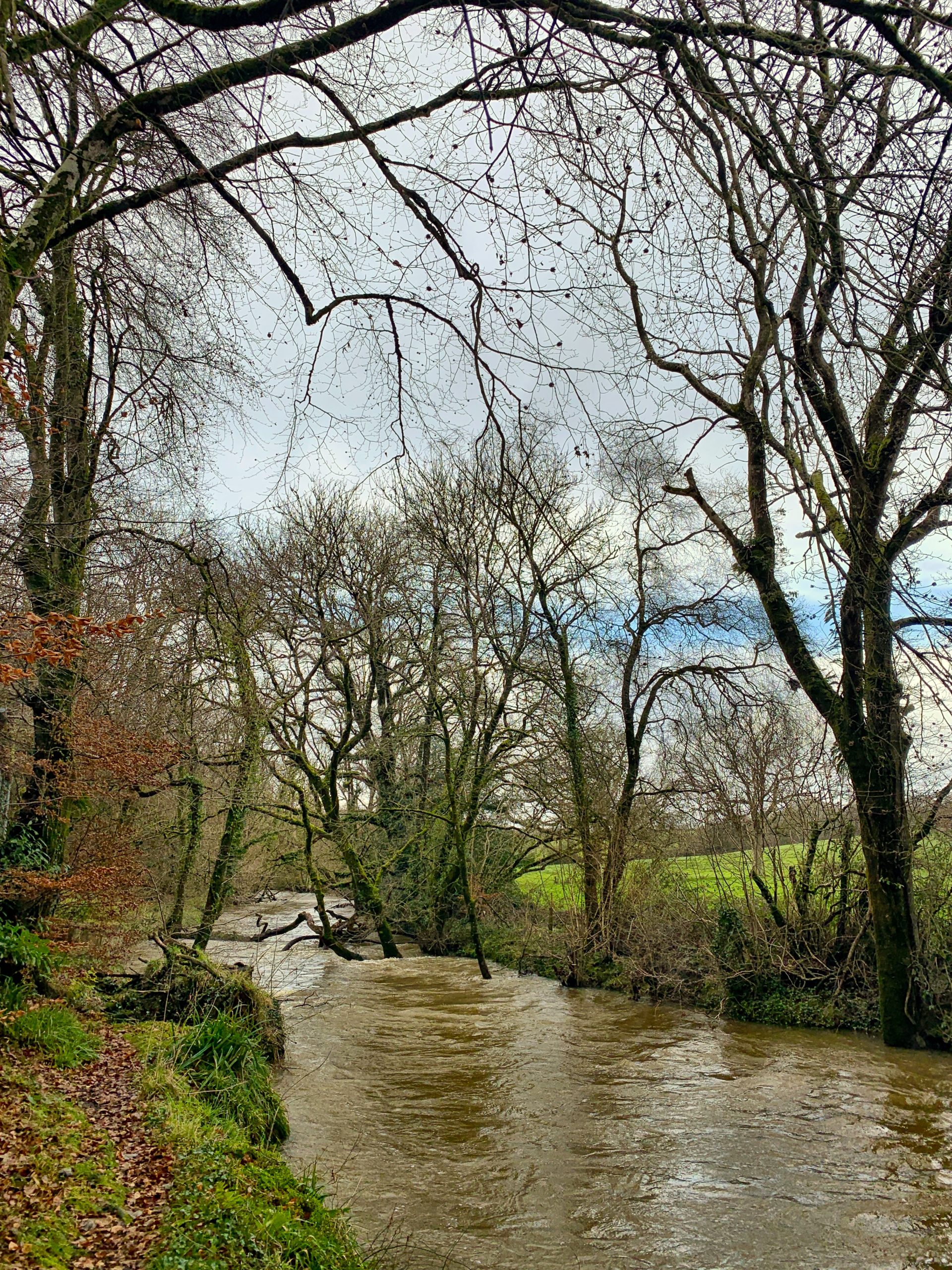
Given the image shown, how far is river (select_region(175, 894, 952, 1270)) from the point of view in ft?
19.9

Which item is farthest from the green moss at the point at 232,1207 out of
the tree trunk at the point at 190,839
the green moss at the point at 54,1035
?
the tree trunk at the point at 190,839

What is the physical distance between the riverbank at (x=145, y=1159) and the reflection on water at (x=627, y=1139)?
2.97 ft

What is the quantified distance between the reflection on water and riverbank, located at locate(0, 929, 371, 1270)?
2.97ft

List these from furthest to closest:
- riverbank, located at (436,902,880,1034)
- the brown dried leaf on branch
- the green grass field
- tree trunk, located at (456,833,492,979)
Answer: tree trunk, located at (456,833,492,979)
the green grass field
riverbank, located at (436,902,880,1034)
the brown dried leaf on branch

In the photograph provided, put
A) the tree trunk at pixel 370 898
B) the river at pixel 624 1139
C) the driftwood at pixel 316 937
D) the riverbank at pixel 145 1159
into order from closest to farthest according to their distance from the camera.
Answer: the riverbank at pixel 145 1159, the river at pixel 624 1139, the driftwood at pixel 316 937, the tree trunk at pixel 370 898

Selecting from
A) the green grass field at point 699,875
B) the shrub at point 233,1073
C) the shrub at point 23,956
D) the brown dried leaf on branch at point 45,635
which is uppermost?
the brown dried leaf on branch at point 45,635

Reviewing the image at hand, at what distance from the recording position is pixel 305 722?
1680 centimetres

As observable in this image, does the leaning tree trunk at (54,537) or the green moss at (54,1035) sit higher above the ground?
the leaning tree trunk at (54,537)

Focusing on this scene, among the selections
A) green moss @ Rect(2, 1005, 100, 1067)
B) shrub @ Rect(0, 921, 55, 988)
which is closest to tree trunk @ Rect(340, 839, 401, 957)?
shrub @ Rect(0, 921, 55, 988)

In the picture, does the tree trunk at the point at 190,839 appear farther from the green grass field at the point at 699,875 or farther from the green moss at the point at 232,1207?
the green moss at the point at 232,1207

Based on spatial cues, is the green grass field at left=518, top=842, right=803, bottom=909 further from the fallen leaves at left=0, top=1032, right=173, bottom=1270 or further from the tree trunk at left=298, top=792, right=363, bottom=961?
the fallen leaves at left=0, top=1032, right=173, bottom=1270

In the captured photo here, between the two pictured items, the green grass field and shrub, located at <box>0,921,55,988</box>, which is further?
the green grass field

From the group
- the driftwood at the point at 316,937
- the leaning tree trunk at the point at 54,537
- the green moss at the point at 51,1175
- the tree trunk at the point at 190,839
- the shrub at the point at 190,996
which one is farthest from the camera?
the driftwood at the point at 316,937

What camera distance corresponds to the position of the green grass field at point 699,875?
Answer: 13266 mm
